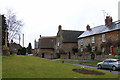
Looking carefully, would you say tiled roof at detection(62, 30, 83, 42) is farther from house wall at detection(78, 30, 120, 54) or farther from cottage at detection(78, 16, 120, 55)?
house wall at detection(78, 30, 120, 54)

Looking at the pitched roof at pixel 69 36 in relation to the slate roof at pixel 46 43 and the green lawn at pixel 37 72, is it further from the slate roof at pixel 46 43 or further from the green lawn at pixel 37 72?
the green lawn at pixel 37 72

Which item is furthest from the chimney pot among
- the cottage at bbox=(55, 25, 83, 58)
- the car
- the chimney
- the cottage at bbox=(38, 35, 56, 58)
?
the cottage at bbox=(38, 35, 56, 58)

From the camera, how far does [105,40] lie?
131ft

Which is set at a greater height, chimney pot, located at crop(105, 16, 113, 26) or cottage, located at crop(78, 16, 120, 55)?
chimney pot, located at crop(105, 16, 113, 26)

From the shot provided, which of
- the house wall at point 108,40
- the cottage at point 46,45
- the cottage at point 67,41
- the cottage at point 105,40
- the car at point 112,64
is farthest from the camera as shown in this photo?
the cottage at point 46,45

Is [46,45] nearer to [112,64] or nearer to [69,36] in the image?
[69,36]

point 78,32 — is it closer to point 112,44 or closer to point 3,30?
point 112,44

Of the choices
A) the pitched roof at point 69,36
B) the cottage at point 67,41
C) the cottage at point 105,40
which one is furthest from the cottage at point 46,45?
the cottage at point 105,40

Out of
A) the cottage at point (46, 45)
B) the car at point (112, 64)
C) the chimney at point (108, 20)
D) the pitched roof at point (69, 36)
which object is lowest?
the car at point (112, 64)

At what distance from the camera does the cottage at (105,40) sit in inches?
1422

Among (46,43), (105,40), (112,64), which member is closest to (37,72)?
(112,64)

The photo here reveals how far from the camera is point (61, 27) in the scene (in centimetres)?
6303

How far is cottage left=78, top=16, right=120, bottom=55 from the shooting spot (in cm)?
3612

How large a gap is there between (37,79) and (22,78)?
1.05 m
